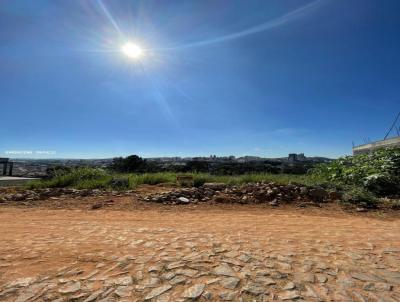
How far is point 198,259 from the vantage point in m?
3.49

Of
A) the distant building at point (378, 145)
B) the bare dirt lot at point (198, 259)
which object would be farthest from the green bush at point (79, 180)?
the distant building at point (378, 145)

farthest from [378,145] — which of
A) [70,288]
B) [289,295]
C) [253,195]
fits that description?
[70,288]

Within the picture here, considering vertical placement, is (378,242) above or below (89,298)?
above

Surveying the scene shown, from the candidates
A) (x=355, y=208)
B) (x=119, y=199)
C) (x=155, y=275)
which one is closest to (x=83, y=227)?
(x=155, y=275)

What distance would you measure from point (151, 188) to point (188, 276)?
7.74 m

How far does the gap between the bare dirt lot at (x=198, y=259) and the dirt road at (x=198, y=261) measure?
0.01 m

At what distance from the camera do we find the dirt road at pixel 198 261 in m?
2.73

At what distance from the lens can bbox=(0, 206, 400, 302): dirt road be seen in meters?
2.73

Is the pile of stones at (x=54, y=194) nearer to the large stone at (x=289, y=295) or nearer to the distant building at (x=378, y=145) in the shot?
the large stone at (x=289, y=295)

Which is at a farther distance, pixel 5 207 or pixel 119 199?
pixel 119 199

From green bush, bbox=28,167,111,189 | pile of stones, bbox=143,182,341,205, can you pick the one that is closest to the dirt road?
pile of stones, bbox=143,182,341,205

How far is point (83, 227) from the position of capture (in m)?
5.19

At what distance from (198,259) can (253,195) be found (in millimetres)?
5370

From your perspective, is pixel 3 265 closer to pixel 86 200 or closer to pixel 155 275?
pixel 155 275
